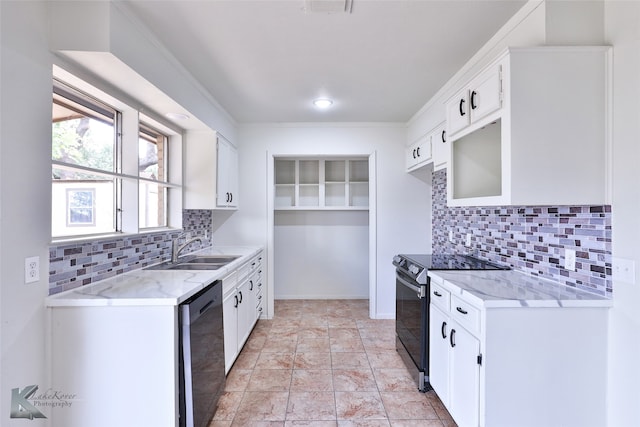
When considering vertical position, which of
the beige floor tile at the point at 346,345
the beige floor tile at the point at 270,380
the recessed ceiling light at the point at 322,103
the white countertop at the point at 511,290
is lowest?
the beige floor tile at the point at 270,380

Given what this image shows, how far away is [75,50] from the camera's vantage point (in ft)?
4.86

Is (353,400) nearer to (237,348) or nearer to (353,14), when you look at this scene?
(237,348)

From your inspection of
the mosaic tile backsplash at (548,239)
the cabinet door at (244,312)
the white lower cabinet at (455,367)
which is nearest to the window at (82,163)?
the cabinet door at (244,312)

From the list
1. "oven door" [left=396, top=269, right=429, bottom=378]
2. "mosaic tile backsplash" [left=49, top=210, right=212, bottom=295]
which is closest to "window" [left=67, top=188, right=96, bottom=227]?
"mosaic tile backsplash" [left=49, top=210, right=212, bottom=295]

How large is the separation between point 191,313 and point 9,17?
61.7 inches

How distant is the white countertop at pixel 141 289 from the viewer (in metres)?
1.47

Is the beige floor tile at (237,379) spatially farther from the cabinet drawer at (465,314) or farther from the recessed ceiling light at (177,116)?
the recessed ceiling light at (177,116)

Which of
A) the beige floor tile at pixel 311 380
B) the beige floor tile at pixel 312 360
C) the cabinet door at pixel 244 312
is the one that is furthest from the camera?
the cabinet door at pixel 244 312

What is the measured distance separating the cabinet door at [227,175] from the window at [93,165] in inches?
27.2

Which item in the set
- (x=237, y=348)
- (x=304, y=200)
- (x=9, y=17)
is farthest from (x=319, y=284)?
(x=9, y=17)

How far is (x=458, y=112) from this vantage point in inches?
78.1

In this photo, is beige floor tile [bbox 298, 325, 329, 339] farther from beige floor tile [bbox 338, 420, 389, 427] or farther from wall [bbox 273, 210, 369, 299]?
beige floor tile [bbox 338, 420, 389, 427]

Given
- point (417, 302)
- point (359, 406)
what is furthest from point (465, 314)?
point (359, 406)

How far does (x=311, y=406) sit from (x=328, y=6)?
2.50 m
